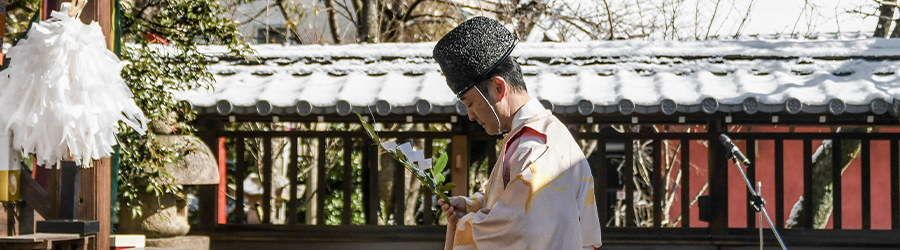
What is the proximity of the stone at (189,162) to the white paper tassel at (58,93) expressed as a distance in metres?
2.16

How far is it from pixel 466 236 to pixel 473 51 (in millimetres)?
696

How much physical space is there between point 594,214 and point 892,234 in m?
5.57

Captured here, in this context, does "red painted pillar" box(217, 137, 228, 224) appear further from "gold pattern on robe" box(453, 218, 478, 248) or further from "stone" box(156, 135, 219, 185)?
"gold pattern on robe" box(453, 218, 478, 248)

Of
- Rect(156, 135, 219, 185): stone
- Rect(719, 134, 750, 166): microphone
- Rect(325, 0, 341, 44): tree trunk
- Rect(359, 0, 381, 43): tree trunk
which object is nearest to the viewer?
Rect(719, 134, 750, 166): microphone

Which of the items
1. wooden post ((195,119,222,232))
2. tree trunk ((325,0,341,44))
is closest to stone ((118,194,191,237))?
wooden post ((195,119,222,232))

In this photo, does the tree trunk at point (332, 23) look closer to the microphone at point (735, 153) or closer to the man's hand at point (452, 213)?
the microphone at point (735, 153)

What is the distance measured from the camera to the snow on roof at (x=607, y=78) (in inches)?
263

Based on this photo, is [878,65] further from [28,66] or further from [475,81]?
[28,66]

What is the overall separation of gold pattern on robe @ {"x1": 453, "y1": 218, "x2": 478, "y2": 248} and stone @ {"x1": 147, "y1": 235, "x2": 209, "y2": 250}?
479 cm

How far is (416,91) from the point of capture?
720 centimetres

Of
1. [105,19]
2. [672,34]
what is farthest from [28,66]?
[672,34]

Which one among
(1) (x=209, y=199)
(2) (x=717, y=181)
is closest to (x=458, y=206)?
(2) (x=717, y=181)

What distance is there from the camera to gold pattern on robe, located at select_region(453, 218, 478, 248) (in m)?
2.85

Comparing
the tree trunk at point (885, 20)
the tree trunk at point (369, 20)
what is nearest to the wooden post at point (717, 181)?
the tree trunk at point (885, 20)
